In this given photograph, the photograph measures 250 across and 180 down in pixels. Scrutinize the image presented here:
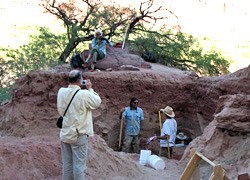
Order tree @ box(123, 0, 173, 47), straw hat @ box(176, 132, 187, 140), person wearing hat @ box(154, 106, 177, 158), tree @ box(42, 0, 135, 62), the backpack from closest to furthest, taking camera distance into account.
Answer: person wearing hat @ box(154, 106, 177, 158), straw hat @ box(176, 132, 187, 140), the backpack, tree @ box(42, 0, 135, 62), tree @ box(123, 0, 173, 47)

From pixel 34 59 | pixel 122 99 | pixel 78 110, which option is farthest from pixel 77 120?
pixel 34 59

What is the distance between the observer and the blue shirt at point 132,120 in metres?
11.5

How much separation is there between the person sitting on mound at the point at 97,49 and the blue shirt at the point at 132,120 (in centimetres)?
221

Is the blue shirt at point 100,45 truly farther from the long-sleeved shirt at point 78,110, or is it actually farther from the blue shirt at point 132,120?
the long-sleeved shirt at point 78,110

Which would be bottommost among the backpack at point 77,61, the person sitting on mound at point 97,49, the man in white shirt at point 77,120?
the man in white shirt at point 77,120

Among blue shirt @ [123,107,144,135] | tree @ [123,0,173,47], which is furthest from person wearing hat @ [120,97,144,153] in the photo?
tree @ [123,0,173,47]

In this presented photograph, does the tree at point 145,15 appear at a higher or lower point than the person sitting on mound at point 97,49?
higher

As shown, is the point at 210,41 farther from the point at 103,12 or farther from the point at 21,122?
the point at 21,122

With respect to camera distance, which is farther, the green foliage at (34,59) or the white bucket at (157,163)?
the green foliage at (34,59)

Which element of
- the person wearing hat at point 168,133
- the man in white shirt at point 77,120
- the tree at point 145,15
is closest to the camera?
the man in white shirt at point 77,120

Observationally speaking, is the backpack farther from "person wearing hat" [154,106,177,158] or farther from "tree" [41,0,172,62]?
"person wearing hat" [154,106,177,158]

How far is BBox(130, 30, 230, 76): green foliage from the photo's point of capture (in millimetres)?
16547

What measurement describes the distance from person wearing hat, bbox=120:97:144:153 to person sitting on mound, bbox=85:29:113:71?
7.18 feet

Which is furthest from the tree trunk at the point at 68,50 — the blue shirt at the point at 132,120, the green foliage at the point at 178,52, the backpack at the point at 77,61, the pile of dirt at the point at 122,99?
the blue shirt at the point at 132,120
